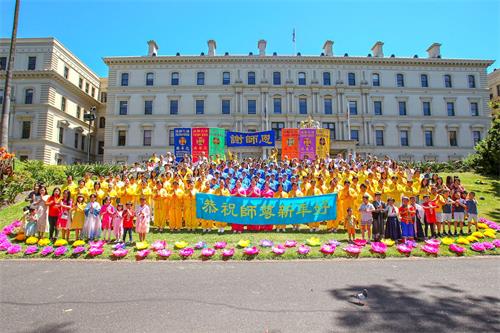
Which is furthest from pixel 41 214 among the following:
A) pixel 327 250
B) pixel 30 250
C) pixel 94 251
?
pixel 327 250

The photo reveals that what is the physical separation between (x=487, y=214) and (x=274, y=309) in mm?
14243

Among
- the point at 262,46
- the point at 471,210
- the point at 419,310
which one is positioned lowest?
Answer: the point at 419,310

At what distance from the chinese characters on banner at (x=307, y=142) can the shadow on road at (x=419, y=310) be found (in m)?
18.0

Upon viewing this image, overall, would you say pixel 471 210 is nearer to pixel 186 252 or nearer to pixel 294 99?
pixel 186 252

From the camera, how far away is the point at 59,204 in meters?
9.72

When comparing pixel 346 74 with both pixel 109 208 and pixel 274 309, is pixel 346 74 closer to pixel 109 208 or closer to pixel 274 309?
pixel 109 208

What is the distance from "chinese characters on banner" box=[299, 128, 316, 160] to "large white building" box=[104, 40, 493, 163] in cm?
2066

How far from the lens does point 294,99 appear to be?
1753 inches

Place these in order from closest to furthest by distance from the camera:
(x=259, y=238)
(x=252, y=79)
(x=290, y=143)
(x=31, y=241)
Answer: (x=31, y=241), (x=259, y=238), (x=290, y=143), (x=252, y=79)

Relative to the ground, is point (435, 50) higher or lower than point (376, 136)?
Result: higher

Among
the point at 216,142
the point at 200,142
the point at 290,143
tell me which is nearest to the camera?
the point at 200,142

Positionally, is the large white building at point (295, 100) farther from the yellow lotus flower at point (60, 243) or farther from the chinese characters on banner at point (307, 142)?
the yellow lotus flower at point (60, 243)

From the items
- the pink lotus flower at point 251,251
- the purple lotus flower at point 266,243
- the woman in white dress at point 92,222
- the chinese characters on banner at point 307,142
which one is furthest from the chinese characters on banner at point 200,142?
the pink lotus flower at point 251,251

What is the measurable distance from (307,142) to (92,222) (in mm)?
17271
